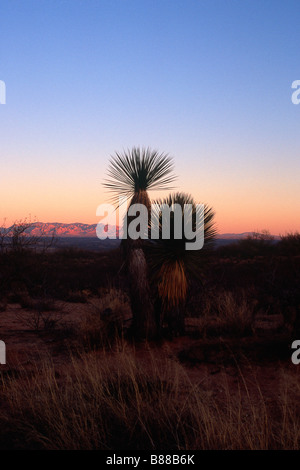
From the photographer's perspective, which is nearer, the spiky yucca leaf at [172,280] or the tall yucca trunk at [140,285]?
the spiky yucca leaf at [172,280]

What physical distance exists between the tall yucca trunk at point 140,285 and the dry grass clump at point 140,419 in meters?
2.80

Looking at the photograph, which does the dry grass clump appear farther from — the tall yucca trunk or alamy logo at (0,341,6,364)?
the tall yucca trunk

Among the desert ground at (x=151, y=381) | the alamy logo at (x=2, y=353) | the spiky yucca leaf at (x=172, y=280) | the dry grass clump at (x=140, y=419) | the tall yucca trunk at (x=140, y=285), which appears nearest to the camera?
the dry grass clump at (x=140, y=419)

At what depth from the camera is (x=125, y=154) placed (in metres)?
8.63

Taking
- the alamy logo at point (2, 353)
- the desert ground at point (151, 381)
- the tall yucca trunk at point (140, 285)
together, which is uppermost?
the tall yucca trunk at point (140, 285)

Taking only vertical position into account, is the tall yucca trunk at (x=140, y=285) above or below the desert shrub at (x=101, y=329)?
above

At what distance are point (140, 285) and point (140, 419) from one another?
435 cm

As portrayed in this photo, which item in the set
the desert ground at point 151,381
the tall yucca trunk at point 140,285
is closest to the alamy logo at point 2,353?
the desert ground at point 151,381

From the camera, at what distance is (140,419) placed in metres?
4.10

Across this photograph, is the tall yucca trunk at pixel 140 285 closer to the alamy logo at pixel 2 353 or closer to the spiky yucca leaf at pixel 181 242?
the spiky yucca leaf at pixel 181 242

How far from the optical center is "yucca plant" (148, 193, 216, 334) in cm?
819

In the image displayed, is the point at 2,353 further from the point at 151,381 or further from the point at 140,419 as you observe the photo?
the point at 140,419

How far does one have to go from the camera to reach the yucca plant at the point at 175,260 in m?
8.19
